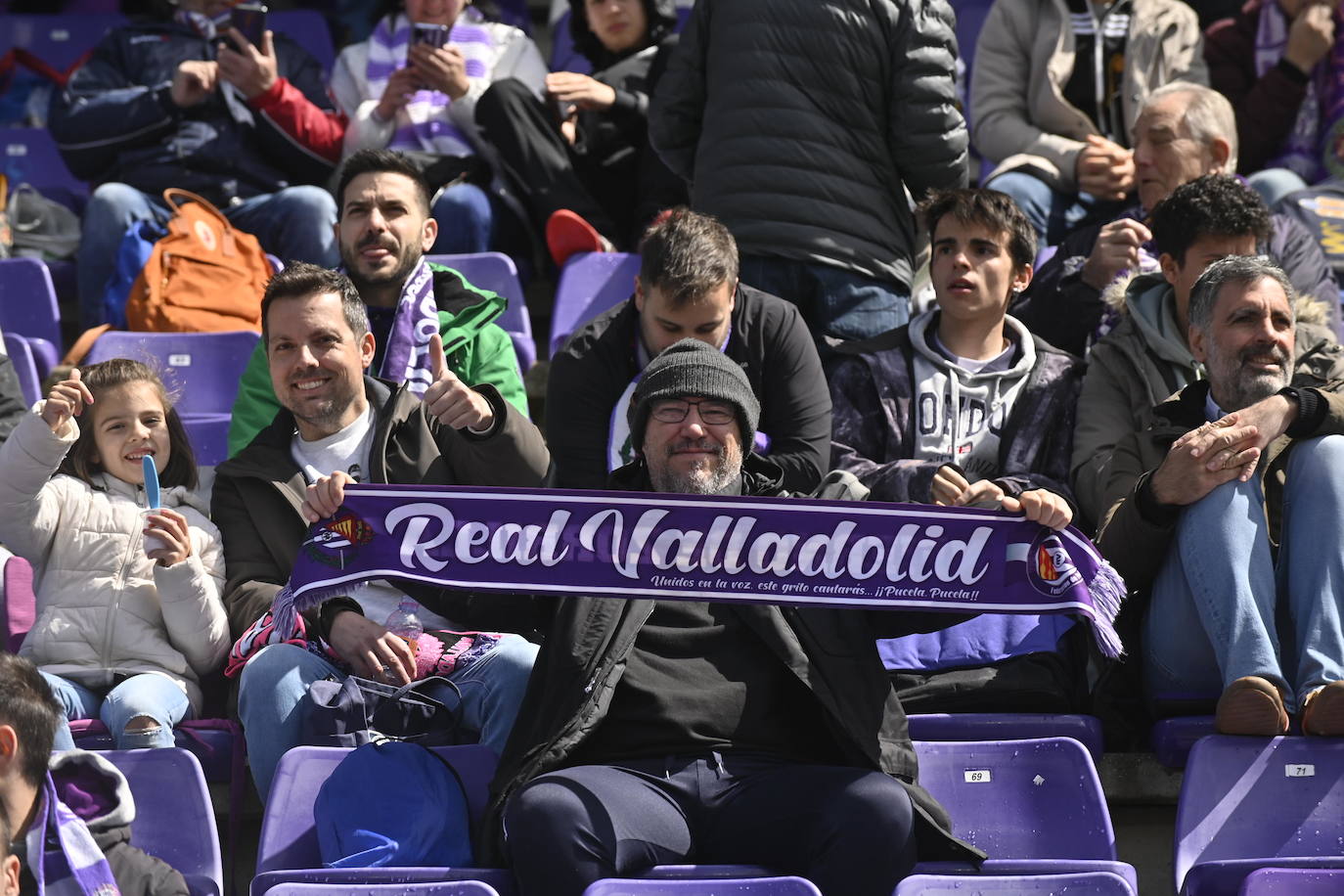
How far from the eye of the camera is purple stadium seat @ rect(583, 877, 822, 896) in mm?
3014

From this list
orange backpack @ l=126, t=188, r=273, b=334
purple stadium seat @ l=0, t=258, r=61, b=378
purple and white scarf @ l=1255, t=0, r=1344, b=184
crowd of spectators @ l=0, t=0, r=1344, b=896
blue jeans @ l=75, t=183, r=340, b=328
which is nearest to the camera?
crowd of spectators @ l=0, t=0, r=1344, b=896

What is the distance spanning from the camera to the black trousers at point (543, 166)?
6.06m

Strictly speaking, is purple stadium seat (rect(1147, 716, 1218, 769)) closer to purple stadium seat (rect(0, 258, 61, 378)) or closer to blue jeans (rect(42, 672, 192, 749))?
blue jeans (rect(42, 672, 192, 749))

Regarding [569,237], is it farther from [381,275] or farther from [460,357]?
[460,357]

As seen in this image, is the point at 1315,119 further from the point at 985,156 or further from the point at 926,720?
the point at 926,720

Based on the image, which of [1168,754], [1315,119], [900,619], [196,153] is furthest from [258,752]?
[1315,119]

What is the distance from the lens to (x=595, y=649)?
3.48 m

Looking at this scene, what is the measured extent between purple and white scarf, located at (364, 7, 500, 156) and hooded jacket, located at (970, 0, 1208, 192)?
172cm

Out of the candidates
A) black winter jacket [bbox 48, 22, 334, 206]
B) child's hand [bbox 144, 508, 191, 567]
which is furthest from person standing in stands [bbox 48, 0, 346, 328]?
child's hand [bbox 144, 508, 191, 567]

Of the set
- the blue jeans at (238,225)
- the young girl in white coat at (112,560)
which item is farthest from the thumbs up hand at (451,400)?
the blue jeans at (238,225)

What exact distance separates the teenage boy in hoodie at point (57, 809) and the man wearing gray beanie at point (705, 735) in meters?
0.63

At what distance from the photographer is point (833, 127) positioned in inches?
204

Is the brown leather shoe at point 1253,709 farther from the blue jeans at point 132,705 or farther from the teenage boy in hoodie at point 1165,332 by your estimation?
the blue jeans at point 132,705

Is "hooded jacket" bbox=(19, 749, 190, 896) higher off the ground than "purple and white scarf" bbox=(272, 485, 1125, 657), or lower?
lower
